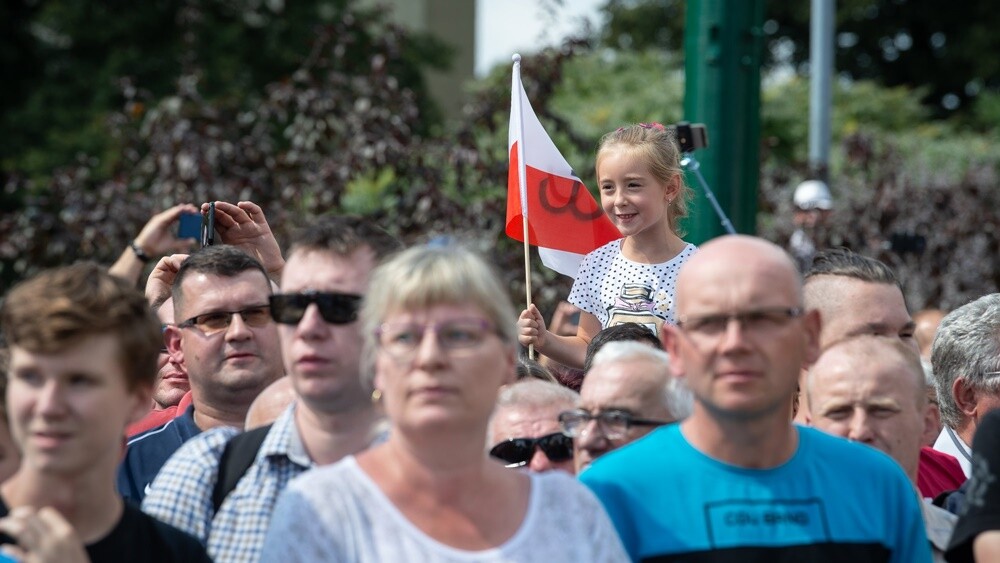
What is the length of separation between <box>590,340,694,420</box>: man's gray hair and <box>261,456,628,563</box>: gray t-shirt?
740 mm

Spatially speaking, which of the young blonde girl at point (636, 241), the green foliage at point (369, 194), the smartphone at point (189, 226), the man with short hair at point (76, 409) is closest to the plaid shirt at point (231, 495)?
the man with short hair at point (76, 409)

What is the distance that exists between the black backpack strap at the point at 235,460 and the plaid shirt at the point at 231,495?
0.05 ft

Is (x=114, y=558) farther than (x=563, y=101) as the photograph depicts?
No

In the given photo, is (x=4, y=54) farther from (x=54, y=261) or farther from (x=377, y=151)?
(x=377, y=151)

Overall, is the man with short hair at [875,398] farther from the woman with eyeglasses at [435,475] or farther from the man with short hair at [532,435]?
the woman with eyeglasses at [435,475]

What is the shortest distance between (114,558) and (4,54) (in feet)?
57.3

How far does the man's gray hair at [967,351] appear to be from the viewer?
5.02 m

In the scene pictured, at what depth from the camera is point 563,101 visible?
23734mm

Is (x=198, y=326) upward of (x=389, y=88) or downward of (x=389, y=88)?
downward

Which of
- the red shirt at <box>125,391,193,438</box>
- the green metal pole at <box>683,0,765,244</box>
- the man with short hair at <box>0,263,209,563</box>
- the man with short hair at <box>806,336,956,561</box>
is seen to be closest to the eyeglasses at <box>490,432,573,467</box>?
the man with short hair at <box>806,336,956,561</box>

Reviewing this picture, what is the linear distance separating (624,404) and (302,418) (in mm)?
827

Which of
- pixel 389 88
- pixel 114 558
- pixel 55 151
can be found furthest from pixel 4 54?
pixel 114 558

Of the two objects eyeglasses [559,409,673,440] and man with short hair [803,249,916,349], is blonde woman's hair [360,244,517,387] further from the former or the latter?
man with short hair [803,249,916,349]

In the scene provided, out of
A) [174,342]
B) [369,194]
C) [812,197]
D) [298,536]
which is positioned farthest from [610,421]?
[812,197]
